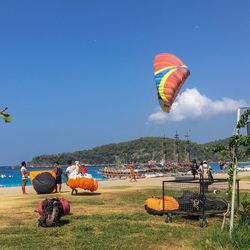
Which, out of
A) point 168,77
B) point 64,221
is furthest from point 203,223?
point 168,77

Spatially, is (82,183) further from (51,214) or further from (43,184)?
(51,214)

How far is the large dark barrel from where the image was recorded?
23750mm

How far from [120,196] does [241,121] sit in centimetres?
1114

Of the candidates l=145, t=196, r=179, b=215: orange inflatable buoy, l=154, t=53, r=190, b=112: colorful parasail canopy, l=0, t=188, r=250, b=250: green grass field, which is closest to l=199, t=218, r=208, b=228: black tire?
l=0, t=188, r=250, b=250: green grass field

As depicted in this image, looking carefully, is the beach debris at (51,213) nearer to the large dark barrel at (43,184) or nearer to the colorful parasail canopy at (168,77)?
the large dark barrel at (43,184)

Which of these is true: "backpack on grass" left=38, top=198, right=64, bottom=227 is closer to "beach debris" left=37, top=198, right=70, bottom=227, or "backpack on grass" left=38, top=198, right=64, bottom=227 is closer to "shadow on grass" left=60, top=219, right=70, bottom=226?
"beach debris" left=37, top=198, right=70, bottom=227

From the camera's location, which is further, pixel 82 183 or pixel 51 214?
pixel 82 183

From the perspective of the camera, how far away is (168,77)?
25.7 m

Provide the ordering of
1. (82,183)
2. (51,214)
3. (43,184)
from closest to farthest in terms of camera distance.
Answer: (51,214)
(82,183)
(43,184)

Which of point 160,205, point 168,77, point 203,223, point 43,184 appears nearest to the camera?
point 203,223

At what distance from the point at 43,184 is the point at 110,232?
39.3 feet

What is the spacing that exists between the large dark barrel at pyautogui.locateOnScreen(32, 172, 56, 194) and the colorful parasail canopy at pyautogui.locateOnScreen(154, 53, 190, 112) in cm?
726

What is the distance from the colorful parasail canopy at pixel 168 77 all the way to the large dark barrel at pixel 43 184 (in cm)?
726

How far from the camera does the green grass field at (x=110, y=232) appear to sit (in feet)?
35.2
